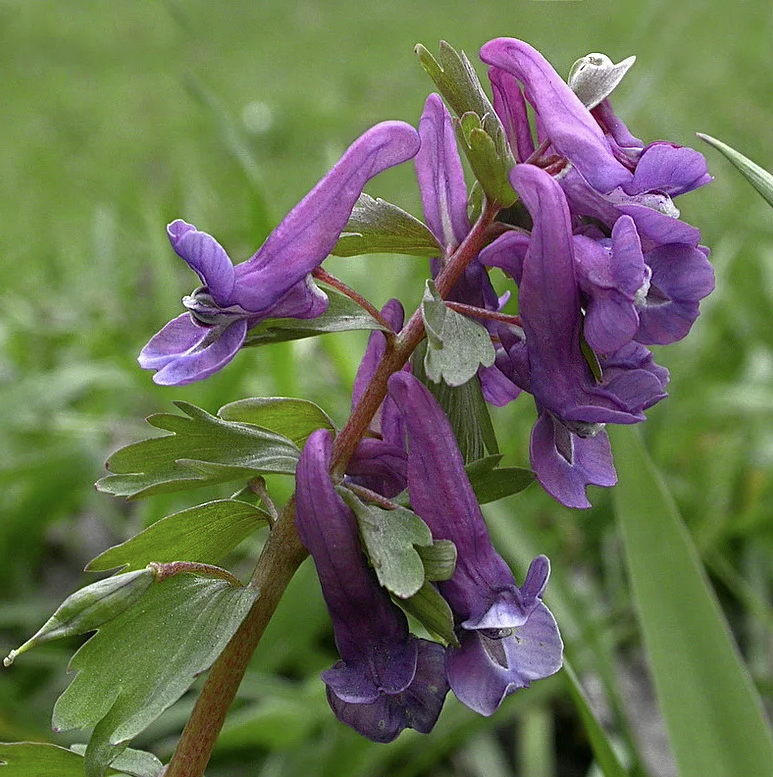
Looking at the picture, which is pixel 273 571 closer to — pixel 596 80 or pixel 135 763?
pixel 135 763

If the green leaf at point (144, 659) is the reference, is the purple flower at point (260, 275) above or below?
Result: above

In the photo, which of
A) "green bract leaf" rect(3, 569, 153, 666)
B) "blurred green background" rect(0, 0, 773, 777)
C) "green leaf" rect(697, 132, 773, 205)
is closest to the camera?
"green bract leaf" rect(3, 569, 153, 666)

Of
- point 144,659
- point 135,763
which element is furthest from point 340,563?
point 135,763

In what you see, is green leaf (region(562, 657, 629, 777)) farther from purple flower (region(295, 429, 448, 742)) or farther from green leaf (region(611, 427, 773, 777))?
purple flower (region(295, 429, 448, 742))

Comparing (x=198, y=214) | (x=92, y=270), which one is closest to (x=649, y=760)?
(x=92, y=270)

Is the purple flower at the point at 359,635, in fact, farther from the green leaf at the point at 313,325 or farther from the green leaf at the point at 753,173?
the green leaf at the point at 753,173

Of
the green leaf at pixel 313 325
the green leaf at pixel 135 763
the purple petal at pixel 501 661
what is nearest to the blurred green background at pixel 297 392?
the green leaf at pixel 135 763

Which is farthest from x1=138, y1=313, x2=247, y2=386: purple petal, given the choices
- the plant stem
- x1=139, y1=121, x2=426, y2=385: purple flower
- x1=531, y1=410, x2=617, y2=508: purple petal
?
x1=531, y1=410, x2=617, y2=508: purple petal
